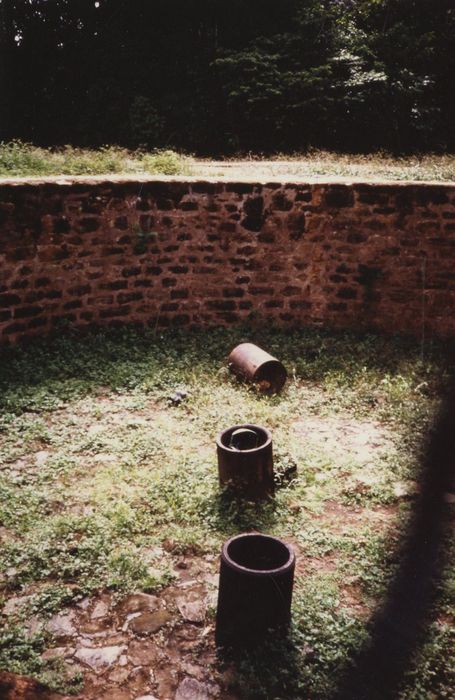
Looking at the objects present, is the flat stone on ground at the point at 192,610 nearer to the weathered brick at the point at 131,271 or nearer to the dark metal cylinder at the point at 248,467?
the dark metal cylinder at the point at 248,467

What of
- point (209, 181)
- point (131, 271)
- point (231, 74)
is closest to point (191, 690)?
point (131, 271)

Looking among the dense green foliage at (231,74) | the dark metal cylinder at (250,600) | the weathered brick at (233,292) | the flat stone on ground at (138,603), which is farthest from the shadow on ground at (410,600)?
the dense green foliage at (231,74)

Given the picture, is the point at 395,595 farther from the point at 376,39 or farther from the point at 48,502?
the point at 376,39

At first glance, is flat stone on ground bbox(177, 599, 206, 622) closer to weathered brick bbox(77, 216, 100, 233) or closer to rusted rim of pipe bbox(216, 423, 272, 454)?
rusted rim of pipe bbox(216, 423, 272, 454)

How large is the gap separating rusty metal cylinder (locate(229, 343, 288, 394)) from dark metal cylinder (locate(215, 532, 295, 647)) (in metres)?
2.58

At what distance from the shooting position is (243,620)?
2.63 metres

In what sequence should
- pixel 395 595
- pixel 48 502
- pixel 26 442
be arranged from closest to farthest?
pixel 395 595 < pixel 48 502 < pixel 26 442

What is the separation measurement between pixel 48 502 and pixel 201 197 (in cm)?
399

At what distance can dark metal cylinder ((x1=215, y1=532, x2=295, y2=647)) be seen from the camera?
2.60 metres

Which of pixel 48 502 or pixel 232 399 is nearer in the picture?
pixel 48 502

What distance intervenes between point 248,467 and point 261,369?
1743mm

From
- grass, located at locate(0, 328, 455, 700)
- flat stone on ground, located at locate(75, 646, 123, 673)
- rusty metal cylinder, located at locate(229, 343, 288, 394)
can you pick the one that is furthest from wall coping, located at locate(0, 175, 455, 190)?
flat stone on ground, located at locate(75, 646, 123, 673)

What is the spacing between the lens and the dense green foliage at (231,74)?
44.5 ft

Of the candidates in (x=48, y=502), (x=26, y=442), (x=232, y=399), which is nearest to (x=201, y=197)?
(x=232, y=399)
